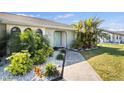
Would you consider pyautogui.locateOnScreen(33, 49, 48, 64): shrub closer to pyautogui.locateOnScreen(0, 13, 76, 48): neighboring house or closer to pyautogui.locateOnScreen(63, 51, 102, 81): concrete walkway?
pyautogui.locateOnScreen(0, 13, 76, 48): neighboring house

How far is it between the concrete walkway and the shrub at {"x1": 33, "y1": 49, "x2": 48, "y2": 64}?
1011 millimetres

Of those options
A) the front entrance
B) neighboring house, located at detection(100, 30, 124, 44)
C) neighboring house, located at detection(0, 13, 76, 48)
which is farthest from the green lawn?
neighboring house, located at detection(0, 13, 76, 48)

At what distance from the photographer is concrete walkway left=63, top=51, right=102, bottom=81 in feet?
26.5

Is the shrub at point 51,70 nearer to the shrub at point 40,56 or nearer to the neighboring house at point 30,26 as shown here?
the shrub at point 40,56

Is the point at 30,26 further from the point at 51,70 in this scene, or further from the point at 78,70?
the point at 78,70

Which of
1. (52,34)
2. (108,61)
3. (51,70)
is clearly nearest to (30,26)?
(52,34)

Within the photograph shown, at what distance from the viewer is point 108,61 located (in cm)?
860

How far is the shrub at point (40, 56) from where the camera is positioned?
28.5ft

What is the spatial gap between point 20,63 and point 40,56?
1.03 meters
